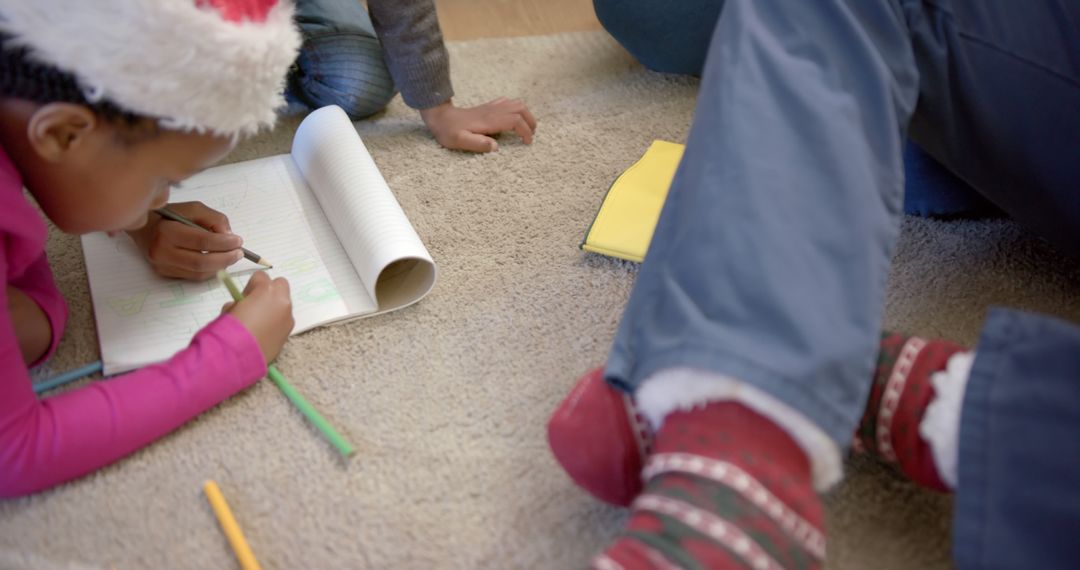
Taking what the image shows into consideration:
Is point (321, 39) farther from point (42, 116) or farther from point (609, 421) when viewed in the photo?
point (609, 421)

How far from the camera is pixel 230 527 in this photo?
621 mm

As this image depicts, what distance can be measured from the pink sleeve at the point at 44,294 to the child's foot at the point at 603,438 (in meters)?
0.49

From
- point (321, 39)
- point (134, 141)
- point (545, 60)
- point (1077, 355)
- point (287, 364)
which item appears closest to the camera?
point (1077, 355)

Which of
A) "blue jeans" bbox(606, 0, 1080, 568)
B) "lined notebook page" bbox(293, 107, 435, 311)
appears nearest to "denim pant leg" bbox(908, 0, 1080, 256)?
"blue jeans" bbox(606, 0, 1080, 568)

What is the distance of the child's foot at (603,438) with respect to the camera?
574 millimetres

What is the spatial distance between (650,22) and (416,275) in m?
0.53

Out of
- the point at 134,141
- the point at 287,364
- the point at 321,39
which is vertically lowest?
the point at 287,364

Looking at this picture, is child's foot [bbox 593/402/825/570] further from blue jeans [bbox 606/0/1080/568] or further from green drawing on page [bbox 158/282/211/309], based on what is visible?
green drawing on page [bbox 158/282/211/309]

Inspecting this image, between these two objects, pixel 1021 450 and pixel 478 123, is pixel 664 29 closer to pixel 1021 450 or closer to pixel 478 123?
pixel 478 123

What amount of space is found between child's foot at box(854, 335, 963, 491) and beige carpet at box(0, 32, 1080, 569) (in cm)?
6

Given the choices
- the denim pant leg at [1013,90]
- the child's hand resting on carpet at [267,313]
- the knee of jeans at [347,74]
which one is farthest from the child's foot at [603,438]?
the knee of jeans at [347,74]

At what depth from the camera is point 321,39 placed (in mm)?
1079

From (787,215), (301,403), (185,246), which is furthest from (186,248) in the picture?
(787,215)

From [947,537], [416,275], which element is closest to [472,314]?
[416,275]
